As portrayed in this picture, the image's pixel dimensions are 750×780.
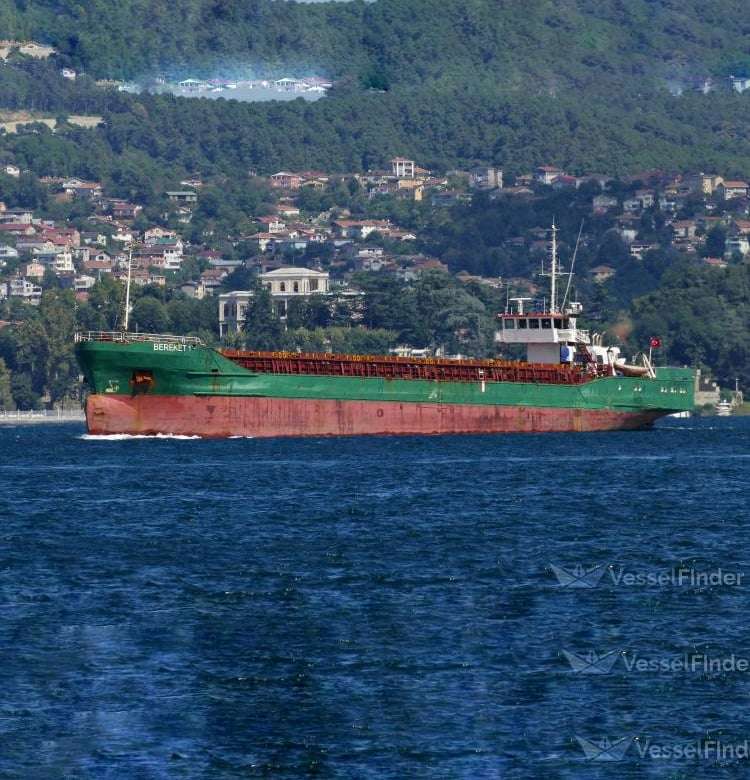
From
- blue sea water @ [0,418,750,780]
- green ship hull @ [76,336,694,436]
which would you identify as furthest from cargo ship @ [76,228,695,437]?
blue sea water @ [0,418,750,780]

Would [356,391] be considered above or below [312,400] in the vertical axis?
above

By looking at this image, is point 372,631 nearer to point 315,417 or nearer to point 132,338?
point 315,417

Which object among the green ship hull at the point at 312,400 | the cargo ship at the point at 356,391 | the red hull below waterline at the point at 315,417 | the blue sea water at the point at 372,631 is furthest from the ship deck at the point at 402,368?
the blue sea water at the point at 372,631

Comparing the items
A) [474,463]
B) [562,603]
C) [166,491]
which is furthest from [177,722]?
[474,463]

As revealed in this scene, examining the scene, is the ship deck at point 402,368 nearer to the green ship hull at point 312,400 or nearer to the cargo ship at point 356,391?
the cargo ship at point 356,391

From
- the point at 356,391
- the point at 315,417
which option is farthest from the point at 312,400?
the point at 356,391

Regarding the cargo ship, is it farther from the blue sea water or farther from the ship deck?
the blue sea water

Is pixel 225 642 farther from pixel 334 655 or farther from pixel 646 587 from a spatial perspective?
pixel 646 587
